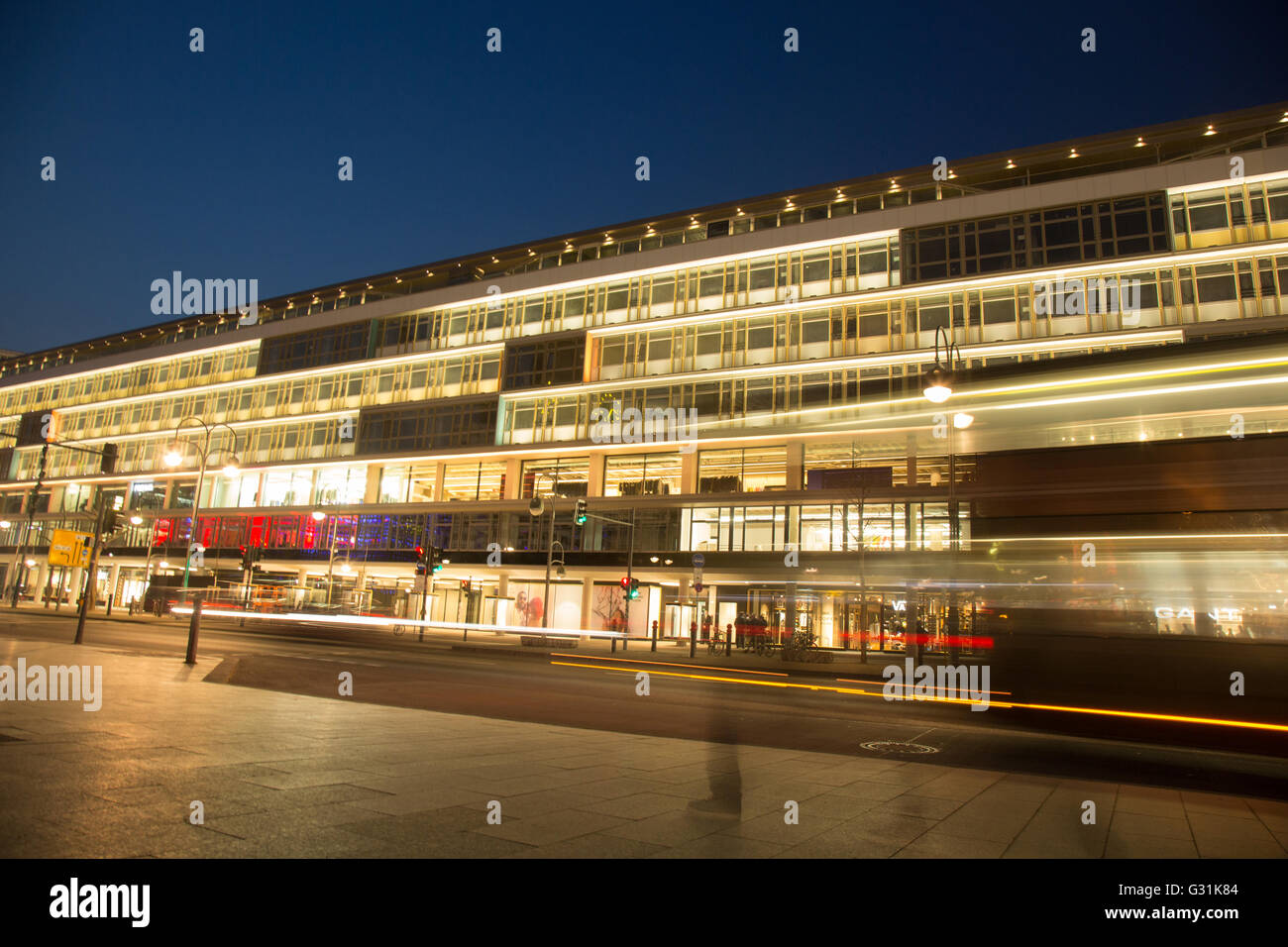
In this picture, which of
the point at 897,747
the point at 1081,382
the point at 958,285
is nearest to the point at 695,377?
the point at 958,285

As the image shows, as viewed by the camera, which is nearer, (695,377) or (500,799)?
(500,799)

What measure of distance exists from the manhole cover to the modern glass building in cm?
692

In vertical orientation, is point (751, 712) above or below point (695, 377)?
below

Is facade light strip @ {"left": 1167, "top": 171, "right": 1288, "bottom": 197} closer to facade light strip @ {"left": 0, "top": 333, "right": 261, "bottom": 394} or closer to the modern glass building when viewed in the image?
the modern glass building

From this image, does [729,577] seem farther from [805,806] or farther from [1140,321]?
[805,806]

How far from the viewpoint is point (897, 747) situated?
37.8 ft

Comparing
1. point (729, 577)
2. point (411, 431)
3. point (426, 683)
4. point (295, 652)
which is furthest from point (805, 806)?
point (411, 431)

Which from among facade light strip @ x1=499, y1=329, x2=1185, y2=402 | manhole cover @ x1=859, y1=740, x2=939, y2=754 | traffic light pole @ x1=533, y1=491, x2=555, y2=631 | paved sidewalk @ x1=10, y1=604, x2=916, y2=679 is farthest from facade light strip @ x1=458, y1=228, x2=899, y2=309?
manhole cover @ x1=859, y1=740, x2=939, y2=754

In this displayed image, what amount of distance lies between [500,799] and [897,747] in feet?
23.8

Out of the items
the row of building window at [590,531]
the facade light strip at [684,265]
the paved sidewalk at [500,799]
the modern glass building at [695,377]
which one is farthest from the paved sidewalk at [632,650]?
the facade light strip at [684,265]

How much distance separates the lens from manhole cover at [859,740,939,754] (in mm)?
11141

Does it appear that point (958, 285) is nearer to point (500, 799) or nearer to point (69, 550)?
point (69, 550)

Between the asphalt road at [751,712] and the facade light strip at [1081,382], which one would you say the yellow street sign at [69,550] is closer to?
the asphalt road at [751,712]

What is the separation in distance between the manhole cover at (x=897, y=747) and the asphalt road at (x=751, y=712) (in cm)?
12
